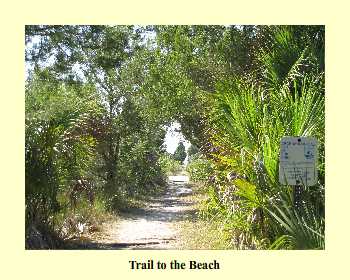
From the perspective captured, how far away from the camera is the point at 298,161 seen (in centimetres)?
629

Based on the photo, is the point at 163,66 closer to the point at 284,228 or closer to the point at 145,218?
the point at 145,218

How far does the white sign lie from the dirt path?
387 cm

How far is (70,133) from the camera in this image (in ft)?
29.4

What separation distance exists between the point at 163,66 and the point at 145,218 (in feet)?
16.8

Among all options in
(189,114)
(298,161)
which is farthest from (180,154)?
(298,161)

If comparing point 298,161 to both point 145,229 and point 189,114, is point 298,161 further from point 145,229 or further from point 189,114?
point 189,114

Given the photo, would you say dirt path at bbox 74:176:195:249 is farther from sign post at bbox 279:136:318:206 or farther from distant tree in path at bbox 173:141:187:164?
distant tree in path at bbox 173:141:187:164

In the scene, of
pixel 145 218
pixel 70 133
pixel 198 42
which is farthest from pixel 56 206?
pixel 198 42

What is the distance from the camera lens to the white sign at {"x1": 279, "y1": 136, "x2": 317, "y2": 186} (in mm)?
6238

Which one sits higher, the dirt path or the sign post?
the sign post

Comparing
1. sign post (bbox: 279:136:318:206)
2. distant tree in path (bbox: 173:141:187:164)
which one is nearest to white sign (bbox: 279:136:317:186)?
sign post (bbox: 279:136:318:206)

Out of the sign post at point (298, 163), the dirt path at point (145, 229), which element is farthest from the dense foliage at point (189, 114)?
the dirt path at point (145, 229)

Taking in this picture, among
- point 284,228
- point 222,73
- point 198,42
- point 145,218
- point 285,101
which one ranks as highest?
point 198,42

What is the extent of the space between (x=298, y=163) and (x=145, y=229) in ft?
21.2
